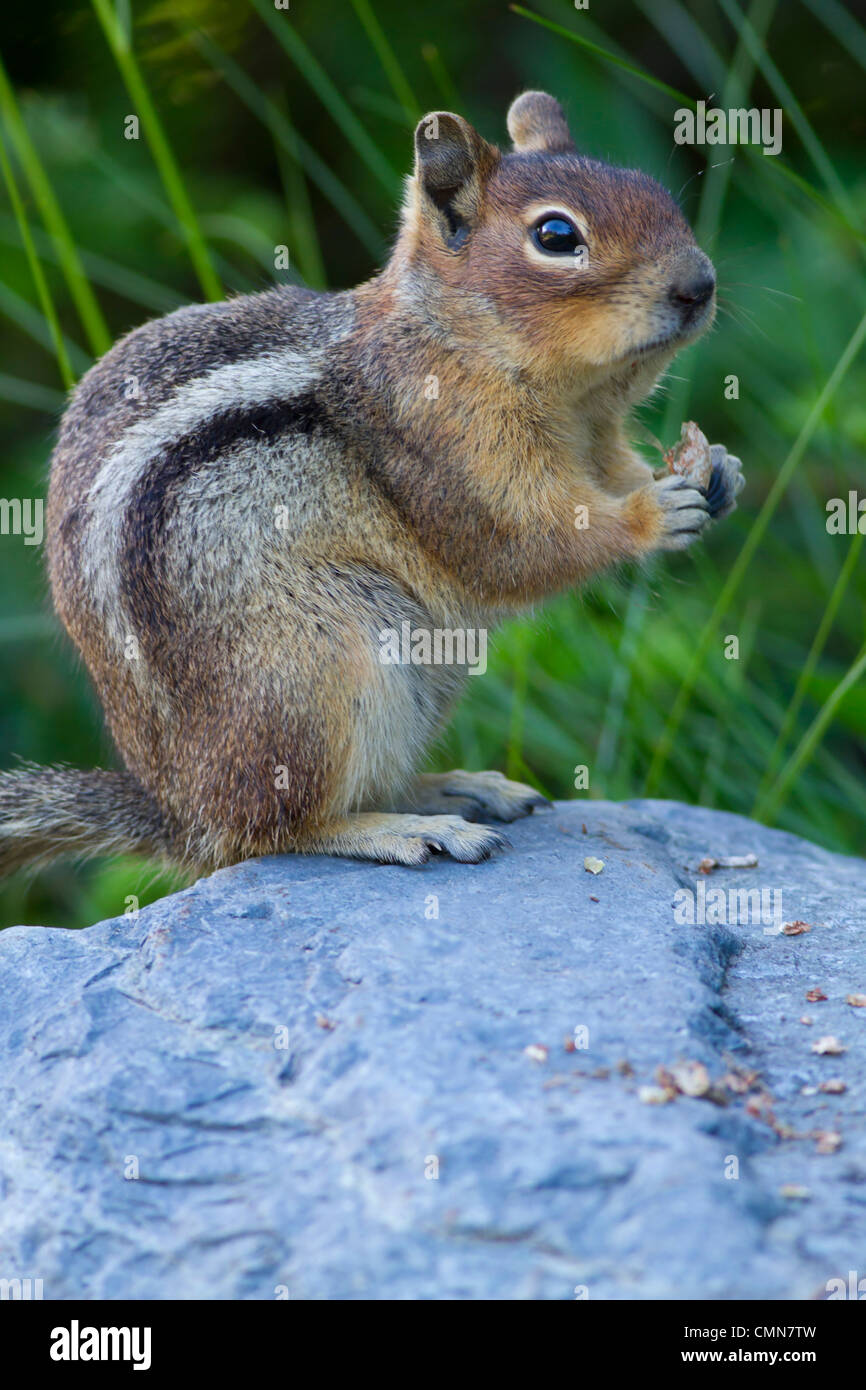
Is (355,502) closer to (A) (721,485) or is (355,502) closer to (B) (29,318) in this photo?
(A) (721,485)

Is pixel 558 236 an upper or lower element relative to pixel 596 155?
lower

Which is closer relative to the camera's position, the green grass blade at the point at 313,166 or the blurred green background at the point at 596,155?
the blurred green background at the point at 596,155

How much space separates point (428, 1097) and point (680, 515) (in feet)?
6.16

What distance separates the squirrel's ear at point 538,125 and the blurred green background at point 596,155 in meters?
0.43

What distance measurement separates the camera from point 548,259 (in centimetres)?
355

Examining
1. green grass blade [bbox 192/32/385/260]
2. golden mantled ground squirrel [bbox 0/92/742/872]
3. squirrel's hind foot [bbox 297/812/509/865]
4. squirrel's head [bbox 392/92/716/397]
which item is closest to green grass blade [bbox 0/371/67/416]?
green grass blade [bbox 192/32/385/260]

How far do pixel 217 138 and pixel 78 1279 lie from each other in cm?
589

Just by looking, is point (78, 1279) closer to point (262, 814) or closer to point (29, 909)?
point (262, 814)

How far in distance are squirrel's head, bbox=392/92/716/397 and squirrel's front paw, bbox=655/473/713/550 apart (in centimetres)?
36

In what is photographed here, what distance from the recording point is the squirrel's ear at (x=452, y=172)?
366 cm

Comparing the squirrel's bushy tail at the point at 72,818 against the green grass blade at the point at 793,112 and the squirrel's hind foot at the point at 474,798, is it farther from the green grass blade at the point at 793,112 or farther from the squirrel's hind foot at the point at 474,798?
the green grass blade at the point at 793,112

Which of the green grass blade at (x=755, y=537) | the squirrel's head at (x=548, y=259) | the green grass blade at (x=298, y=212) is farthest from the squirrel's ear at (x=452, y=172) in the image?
the green grass blade at (x=298, y=212)

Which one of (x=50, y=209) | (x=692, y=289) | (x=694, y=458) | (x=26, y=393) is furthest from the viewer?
(x=26, y=393)

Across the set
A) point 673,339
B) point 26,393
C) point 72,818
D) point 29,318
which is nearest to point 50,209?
point 26,393
